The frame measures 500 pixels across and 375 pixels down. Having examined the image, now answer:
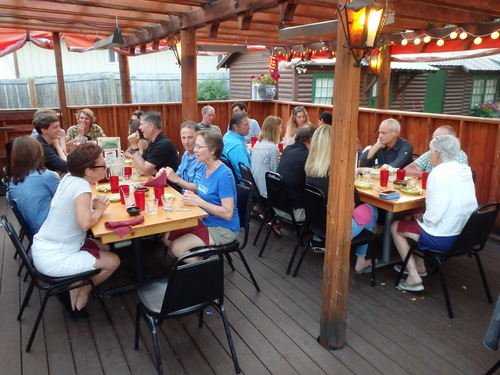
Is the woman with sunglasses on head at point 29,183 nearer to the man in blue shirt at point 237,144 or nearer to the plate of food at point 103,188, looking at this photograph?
the plate of food at point 103,188

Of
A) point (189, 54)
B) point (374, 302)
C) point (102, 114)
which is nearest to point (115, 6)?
point (189, 54)

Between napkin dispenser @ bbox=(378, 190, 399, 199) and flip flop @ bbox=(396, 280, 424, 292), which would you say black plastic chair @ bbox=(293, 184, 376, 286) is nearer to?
flip flop @ bbox=(396, 280, 424, 292)

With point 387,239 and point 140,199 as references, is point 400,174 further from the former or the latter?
point 140,199

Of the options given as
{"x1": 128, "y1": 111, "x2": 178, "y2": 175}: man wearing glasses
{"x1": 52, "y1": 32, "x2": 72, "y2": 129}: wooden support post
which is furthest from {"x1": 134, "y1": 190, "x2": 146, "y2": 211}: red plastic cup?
{"x1": 52, "y1": 32, "x2": 72, "y2": 129}: wooden support post

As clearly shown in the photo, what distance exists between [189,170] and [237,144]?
1.12 m

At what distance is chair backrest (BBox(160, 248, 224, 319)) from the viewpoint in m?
2.07

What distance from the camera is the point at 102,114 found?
752 cm

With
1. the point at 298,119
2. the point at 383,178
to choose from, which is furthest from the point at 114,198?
the point at 298,119

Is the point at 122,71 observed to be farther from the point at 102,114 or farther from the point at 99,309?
the point at 99,309

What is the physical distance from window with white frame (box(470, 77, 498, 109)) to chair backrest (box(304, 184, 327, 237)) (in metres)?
13.2

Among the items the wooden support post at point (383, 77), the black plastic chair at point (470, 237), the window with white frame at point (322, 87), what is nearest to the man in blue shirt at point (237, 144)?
the black plastic chair at point (470, 237)

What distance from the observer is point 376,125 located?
245 inches

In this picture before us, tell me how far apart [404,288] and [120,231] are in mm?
2345

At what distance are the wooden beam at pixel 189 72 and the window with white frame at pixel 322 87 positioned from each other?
639 centimetres
